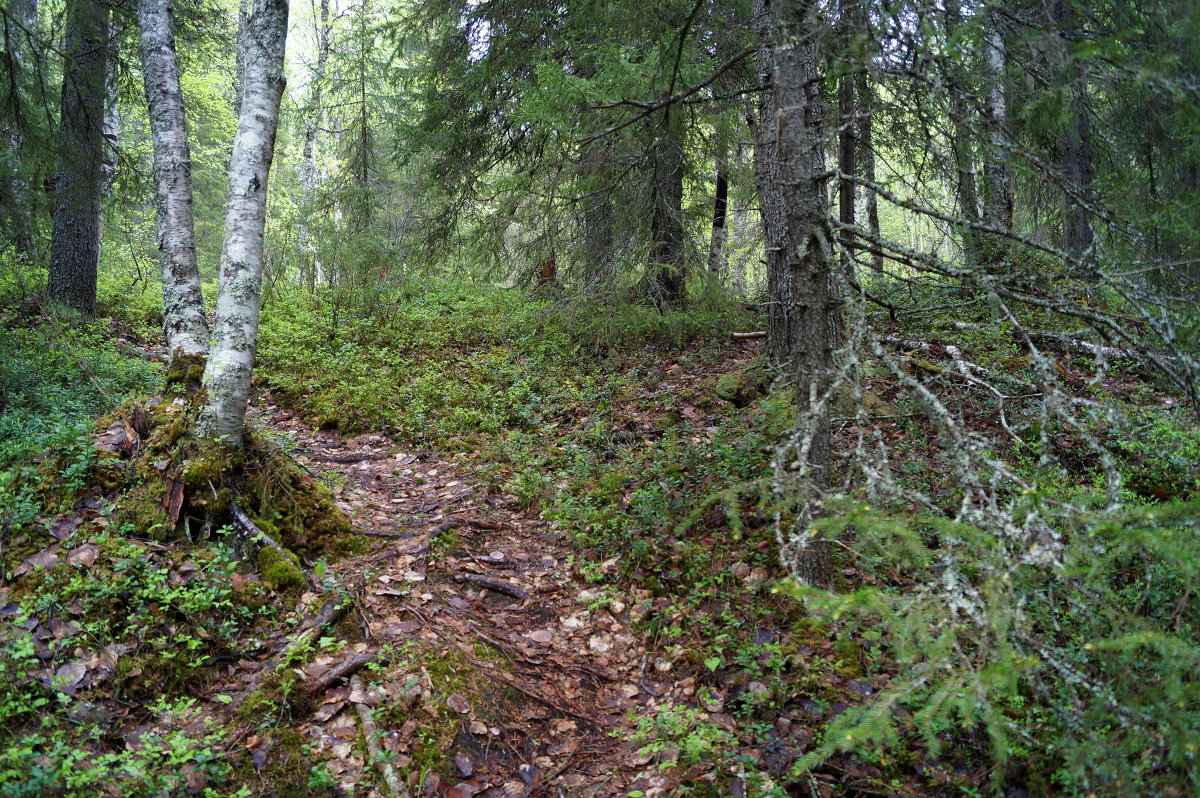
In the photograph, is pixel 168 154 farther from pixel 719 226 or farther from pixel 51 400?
pixel 719 226

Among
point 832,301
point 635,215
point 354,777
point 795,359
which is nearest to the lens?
point 354,777

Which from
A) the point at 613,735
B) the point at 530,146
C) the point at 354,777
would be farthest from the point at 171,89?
the point at 613,735

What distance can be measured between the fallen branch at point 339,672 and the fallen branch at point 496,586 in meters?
1.18

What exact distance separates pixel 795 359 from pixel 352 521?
3.81m

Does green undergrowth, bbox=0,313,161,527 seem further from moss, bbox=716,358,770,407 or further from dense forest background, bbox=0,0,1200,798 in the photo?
moss, bbox=716,358,770,407

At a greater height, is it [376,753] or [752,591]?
[752,591]

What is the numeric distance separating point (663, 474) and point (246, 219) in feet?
12.9

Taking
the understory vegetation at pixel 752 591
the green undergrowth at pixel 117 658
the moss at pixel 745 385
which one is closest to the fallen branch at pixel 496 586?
the understory vegetation at pixel 752 591

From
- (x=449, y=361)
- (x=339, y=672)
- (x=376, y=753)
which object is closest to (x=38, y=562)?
(x=339, y=672)

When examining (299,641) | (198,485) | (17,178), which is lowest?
(299,641)

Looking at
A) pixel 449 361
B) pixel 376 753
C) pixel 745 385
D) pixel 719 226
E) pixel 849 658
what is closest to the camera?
pixel 376 753

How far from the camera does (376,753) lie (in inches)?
121

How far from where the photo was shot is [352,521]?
5348 mm

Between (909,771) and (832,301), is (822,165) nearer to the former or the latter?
(832,301)
